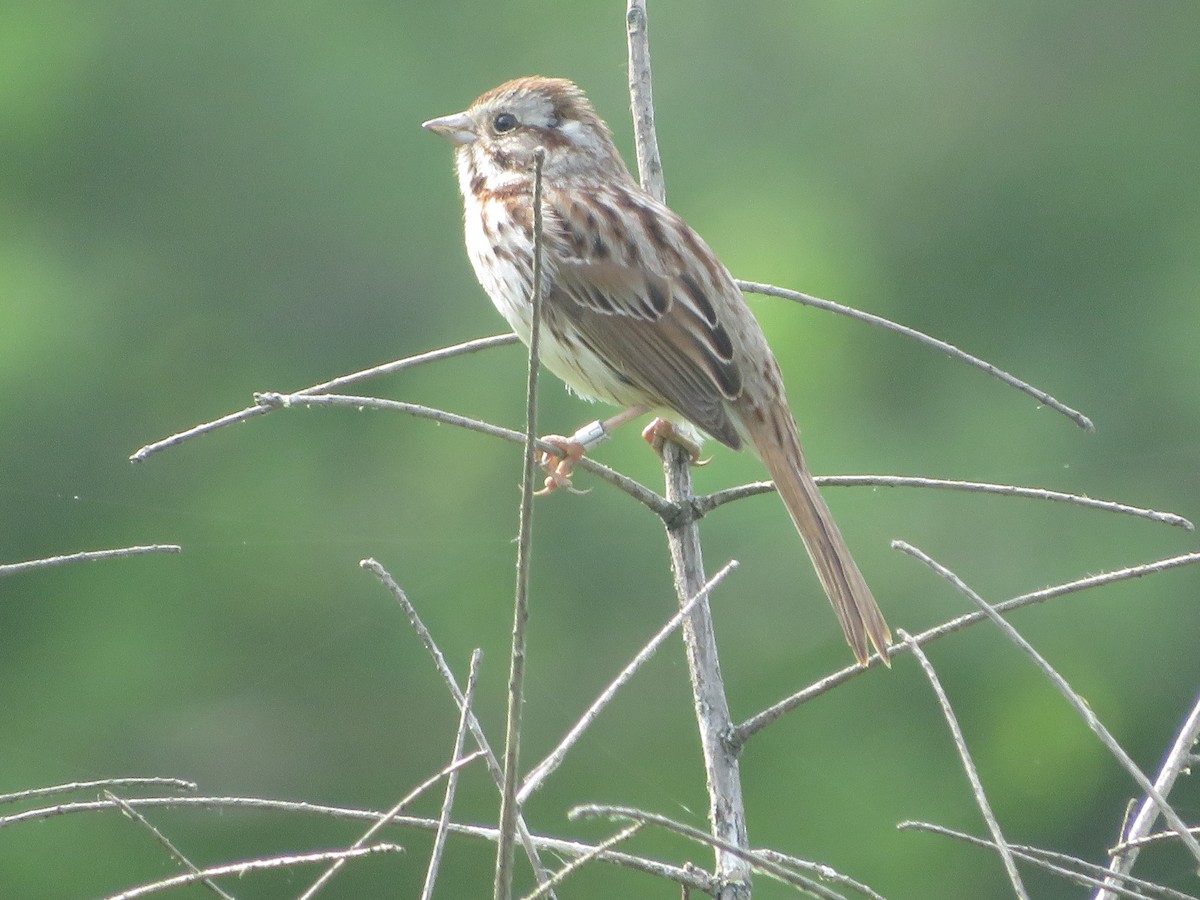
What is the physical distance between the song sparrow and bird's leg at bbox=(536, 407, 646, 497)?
39 millimetres

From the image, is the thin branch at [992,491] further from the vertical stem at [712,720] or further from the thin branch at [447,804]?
the thin branch at [447,804]

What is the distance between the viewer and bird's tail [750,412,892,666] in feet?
9.16

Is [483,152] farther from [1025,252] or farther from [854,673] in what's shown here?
[1025,252]

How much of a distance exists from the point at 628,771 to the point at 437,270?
10.9 ft

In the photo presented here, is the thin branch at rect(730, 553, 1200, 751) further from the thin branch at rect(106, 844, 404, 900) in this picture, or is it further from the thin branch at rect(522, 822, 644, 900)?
the thin branch at rect(106, 844, 404, 900)

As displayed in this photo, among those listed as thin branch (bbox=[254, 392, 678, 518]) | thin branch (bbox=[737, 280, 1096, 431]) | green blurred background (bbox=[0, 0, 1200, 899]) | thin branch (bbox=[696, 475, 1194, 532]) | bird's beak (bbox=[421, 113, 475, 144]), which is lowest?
green blurred background (bbox=[0, 0, 1200, 899])

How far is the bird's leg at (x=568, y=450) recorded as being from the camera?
304 centimetres

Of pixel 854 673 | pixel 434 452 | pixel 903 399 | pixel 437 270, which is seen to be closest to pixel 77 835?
pixel 434 452

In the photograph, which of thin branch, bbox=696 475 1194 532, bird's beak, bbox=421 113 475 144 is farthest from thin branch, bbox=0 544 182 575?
bird's beak, bbox=421 113 475 144

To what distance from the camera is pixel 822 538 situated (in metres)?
3.22

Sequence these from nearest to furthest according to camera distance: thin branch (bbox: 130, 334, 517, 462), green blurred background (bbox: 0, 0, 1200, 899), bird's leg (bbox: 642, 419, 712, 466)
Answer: thin branch (bbox: 130, 334, 517, 462)
bird's leg (bbox: 642, 419, 712, 466)
green blurred background (bbox: 0, 0, 1200, 899)

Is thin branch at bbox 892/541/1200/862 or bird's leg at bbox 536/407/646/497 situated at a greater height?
thin branch at bbox 892/541/1200/862

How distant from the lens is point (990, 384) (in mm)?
9578

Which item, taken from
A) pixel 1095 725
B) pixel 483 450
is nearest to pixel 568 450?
pixel 1095 725
